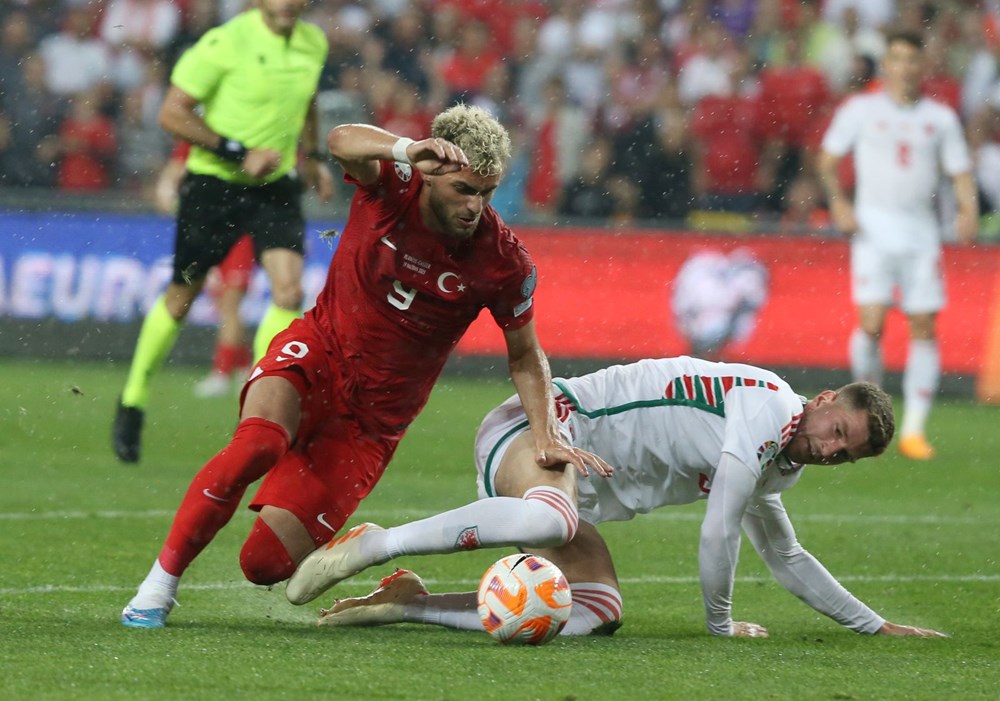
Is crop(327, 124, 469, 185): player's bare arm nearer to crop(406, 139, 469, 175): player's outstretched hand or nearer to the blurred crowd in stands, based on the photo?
crop(406, 139, 469, 175): player's outstretched hand

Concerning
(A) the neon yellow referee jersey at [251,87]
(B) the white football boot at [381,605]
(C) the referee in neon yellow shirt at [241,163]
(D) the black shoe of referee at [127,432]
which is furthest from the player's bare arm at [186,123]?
(B) the white football boot at [381,605]

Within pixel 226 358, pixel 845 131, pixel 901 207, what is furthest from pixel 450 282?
pixel 226 358

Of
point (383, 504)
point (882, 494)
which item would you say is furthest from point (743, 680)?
point (882, 494)

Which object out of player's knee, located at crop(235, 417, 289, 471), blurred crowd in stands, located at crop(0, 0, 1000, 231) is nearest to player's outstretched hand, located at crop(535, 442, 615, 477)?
player's knee, located at crop(235, 417, 289, 471)

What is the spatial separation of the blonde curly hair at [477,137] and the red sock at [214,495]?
3.41 feet

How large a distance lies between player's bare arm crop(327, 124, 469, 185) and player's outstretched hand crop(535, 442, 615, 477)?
0.99 meters

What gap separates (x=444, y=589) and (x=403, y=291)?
1.32m

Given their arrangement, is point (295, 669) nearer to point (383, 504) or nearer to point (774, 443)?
point (774, 443)

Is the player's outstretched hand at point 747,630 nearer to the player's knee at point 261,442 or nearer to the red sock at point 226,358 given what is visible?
the player's knee at point 261,442

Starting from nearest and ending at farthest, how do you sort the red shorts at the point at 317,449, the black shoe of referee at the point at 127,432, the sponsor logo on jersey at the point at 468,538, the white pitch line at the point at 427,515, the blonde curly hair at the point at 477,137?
1. the blonde curly hair at the point at 477,137
2. the sponsor logo on jersey at the point at 468,538
3. the red shorts at the point at 317,449
4. the white pitch line at the point at 427,515
5. the black shoe of referee at the point at 127,432

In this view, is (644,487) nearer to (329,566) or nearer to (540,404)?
(540,404)

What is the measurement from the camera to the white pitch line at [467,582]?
568cm

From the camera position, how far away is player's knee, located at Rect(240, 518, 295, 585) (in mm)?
5234

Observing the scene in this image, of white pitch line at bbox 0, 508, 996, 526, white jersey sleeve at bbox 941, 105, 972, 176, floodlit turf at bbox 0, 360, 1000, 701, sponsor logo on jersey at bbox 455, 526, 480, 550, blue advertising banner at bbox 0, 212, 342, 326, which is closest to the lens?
floodlit turf at bbox 0, 360, 1000, 701
